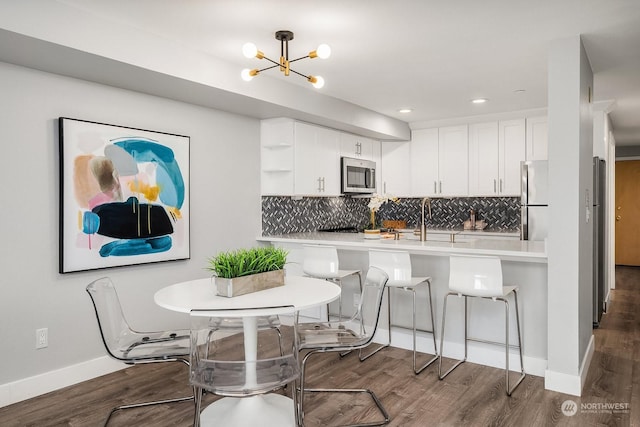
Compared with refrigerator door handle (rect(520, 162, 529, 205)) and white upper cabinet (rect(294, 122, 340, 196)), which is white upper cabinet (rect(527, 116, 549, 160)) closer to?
refrigerator door handle (rect(520, 162, 529, 205))

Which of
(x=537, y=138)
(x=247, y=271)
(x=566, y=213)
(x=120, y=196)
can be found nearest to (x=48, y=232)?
(x=120, y=196)

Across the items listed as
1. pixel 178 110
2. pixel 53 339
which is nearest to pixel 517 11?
pixel 178 110

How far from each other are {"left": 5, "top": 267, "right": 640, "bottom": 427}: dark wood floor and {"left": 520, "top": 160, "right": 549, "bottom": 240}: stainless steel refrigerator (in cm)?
132

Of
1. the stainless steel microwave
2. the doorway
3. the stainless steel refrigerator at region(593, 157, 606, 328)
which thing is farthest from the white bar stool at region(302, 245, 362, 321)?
the doorway

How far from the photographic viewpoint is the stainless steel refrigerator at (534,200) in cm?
468

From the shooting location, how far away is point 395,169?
6383 mm

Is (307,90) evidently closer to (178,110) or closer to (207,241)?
(178,110)

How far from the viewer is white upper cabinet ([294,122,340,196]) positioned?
15.8 feet

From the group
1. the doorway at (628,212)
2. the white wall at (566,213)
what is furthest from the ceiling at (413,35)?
the doorway at (628,212)

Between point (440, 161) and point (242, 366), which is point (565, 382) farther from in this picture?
point (440, 161)

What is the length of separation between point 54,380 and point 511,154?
5178 mm

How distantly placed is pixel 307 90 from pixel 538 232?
276 cm

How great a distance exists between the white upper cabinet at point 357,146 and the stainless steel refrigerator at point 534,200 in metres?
1.94

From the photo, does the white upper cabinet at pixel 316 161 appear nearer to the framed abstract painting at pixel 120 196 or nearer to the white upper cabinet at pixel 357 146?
the white upper cabinet at pixel 357 146
